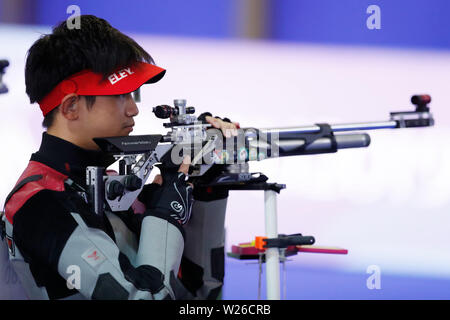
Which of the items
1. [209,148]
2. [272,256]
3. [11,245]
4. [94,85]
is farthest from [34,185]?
[272,256]

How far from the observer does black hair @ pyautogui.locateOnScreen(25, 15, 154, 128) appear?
65.1 inches

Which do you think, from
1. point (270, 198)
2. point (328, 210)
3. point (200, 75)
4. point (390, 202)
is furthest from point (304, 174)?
point (270, 198)

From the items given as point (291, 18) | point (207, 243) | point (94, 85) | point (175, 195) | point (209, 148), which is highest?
point (291, 18)

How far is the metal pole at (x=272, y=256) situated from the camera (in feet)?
5.41

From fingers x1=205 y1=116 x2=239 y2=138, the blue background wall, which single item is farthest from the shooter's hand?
the blue background wall

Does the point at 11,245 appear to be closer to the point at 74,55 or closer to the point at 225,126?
the point at 74,55

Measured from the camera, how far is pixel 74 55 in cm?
166

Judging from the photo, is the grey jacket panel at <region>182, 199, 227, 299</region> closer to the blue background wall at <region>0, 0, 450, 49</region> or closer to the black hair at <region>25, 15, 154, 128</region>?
the black hair at <region>25, 15, 154, 128</region>

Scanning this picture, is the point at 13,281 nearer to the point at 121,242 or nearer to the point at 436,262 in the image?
the point at 121,242

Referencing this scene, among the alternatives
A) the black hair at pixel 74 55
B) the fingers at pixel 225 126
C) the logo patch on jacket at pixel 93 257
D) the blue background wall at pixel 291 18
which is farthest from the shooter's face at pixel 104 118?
the blue background wall at pixel 291 18

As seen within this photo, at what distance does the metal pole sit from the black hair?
55 centimetres

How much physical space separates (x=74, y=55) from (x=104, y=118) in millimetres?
189

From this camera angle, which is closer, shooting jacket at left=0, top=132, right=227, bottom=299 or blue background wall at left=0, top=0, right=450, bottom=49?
shooting jacket at left=0, top=132, right=227, bottom=299

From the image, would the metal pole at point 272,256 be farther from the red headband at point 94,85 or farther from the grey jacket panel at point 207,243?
the red headband at point 94,85
